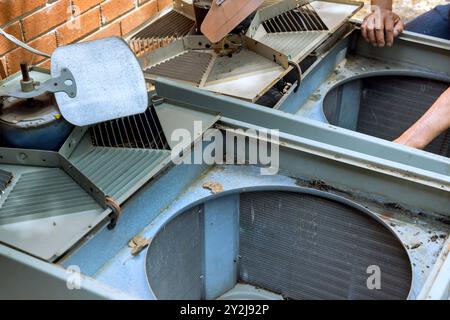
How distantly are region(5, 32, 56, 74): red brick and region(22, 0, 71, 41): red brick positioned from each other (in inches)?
1.1

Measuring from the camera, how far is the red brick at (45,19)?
7.34 ft

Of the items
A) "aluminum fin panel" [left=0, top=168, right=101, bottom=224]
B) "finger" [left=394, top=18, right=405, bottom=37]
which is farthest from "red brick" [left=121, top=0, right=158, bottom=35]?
"aluminum fin panel" [left=0, top=168, right=101, bottom=224]

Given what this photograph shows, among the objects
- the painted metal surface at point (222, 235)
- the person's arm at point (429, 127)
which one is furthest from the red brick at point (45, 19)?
the person's arm at point (429, 127)

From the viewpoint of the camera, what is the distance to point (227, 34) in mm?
1965

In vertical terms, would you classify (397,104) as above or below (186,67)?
below

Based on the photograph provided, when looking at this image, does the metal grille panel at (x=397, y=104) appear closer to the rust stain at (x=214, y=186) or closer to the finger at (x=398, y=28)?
the finger at (x=398, y=28)

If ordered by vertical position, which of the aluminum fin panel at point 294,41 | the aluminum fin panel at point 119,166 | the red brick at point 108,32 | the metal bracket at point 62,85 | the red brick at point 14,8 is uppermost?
the metal bracket at point 62,85

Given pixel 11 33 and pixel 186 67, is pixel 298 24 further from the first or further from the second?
pixel 11 33

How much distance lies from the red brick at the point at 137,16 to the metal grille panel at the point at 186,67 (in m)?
0.77

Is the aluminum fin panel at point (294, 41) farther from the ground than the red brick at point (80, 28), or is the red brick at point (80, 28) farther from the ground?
the aluminum fin panel at point (294, 41)

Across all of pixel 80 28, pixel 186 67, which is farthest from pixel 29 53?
pixel 186 67

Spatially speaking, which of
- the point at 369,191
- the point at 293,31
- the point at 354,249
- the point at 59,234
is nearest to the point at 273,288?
the point at 354,249

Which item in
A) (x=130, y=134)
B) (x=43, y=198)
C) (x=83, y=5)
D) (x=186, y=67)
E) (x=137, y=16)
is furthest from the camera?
(x=137, y=16)

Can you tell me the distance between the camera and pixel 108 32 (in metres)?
2.63
